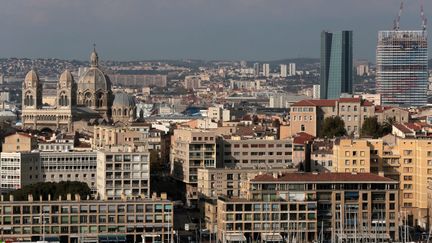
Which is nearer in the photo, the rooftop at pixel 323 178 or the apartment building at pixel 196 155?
the rooftop at pixel 323 178

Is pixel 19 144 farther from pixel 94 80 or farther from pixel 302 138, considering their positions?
pixel 94 80

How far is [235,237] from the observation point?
2308 inches

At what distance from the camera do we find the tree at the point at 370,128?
265 ft

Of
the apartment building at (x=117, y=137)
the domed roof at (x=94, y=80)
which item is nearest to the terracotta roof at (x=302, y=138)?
the apartment building at (x=117, y=137)

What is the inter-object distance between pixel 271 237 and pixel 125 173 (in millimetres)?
11266

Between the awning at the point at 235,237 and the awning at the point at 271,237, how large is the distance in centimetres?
72

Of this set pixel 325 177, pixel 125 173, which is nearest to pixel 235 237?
pixel 325 177

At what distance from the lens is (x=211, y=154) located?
73312mm

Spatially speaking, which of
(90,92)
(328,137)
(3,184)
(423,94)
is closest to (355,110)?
(328,137)

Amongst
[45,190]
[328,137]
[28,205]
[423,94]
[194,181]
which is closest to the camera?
[28,205]

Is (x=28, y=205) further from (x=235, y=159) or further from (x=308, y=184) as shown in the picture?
(x=235, y=159)

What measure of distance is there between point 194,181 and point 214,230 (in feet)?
37.2

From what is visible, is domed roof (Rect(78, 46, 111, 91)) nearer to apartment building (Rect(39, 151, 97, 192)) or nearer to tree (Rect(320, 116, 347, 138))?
tree (Rect(320, 116, 347, 138))

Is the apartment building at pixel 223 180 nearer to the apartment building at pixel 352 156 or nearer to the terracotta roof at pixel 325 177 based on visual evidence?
the apartment building at pixel 352 156
